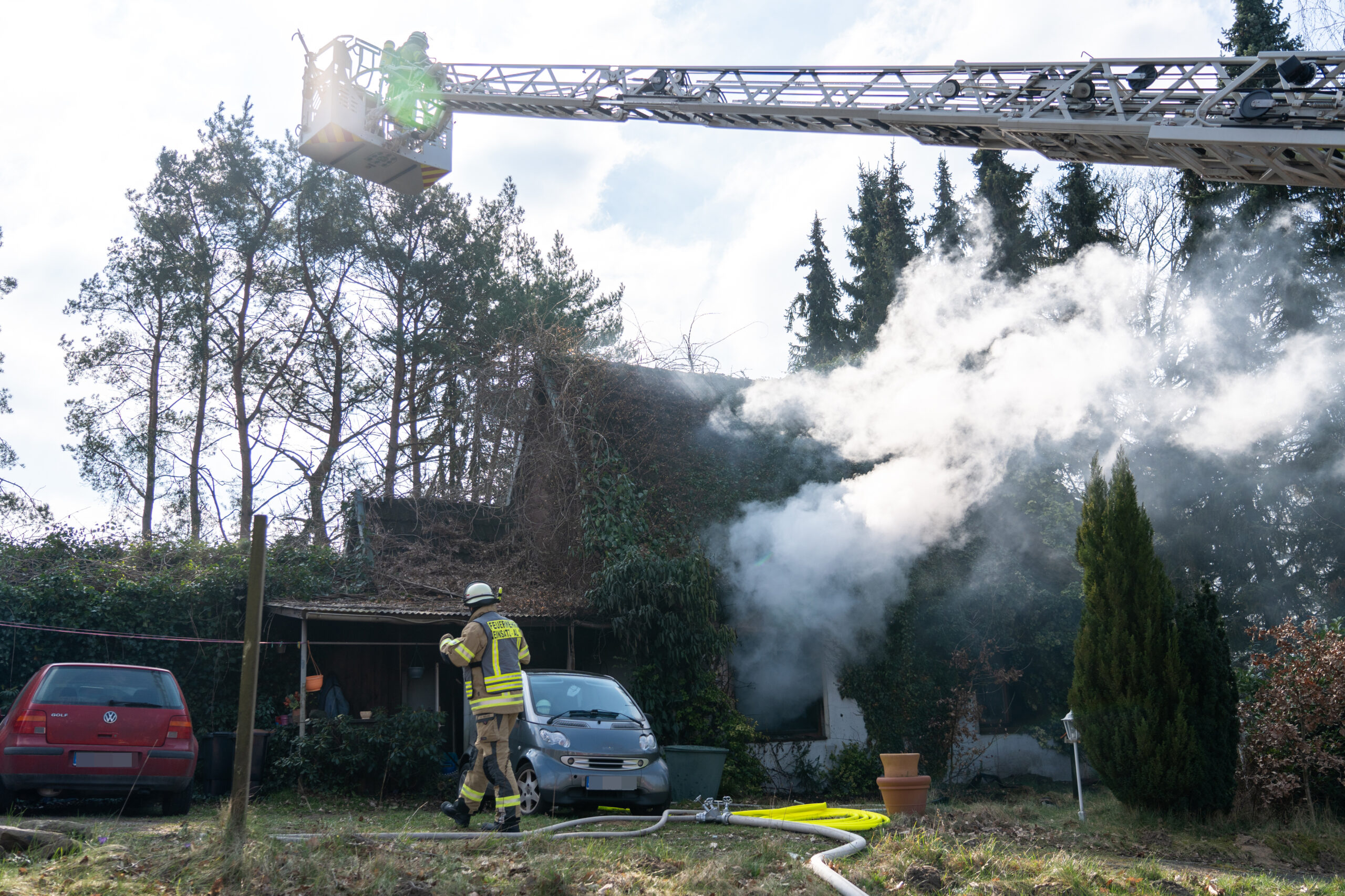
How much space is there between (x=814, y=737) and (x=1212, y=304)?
13901 mm

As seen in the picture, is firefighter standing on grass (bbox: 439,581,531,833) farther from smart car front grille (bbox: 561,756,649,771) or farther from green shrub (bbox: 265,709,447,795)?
green shrub (bbox: 265,709,447,795)

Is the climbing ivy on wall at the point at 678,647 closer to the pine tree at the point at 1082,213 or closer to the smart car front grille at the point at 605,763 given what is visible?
the smart car front grille at the point at 605,763

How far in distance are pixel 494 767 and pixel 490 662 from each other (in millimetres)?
905

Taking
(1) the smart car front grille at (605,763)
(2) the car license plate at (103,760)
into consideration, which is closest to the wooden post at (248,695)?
(1) the smart car front grille at (605,763)

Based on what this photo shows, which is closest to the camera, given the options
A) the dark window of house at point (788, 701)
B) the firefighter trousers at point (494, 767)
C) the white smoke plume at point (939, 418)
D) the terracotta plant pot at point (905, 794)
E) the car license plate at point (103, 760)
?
the firefighter trousers at point (494, 767)

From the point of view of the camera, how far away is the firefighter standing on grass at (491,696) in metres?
8.26

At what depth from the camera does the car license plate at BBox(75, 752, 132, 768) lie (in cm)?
943

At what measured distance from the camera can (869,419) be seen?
1823cm

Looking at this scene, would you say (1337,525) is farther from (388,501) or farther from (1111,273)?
(388,501)

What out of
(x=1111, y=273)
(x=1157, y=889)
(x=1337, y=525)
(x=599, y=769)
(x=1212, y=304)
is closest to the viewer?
(x=1157, y=889)

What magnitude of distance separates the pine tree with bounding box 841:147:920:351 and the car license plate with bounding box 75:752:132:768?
21571 millimetres

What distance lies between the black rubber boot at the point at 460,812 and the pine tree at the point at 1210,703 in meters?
7.26

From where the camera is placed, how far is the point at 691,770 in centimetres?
1252

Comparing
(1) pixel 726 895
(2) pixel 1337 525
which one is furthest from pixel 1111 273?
(1) pixel 726 895
